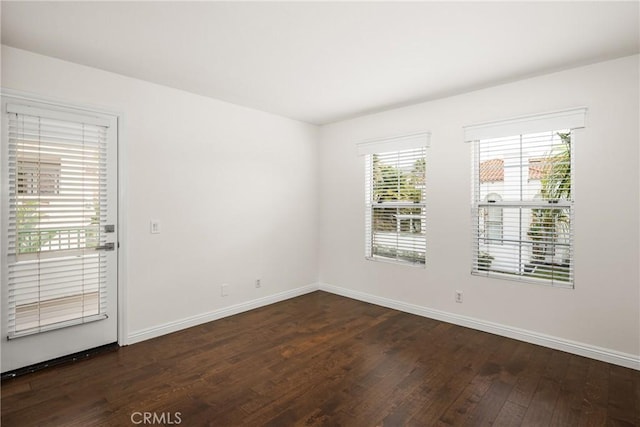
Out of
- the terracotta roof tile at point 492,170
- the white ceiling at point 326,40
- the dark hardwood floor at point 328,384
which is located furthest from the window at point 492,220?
the white ceiling at point 326,40

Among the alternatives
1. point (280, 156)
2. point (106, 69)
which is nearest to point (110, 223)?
point (106, 69)

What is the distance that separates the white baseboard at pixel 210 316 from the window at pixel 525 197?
7.91 feet

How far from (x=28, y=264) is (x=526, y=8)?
399 cm

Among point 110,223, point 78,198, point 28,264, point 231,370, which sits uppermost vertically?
point 78,198

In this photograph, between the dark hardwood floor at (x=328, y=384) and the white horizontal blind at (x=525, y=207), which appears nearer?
the dark hardwood floor at (x=328, y=384)

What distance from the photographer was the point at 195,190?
12.1ft

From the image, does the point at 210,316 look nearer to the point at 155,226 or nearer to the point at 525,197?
the point at 155,226

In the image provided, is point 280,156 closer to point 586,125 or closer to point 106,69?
point 106,69

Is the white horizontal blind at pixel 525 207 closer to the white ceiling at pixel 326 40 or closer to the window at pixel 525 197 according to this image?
the window at pixel 525 197

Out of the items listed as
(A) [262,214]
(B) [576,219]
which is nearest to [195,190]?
(A) [262,214]

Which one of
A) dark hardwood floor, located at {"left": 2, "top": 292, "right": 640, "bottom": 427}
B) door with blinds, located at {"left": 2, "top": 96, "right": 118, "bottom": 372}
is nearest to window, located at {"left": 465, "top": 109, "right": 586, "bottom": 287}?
dark hardwood floor, located at {"left": 2, "top": 292, "right": 640, "bottom": 427}

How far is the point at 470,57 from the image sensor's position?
2.76m

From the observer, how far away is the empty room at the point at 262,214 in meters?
2.24

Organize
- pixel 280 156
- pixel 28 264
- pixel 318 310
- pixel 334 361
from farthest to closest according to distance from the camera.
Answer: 1. pixel 280 156
2. pixel 318 310
3. pixel 334 361
4. pixel 28 264
